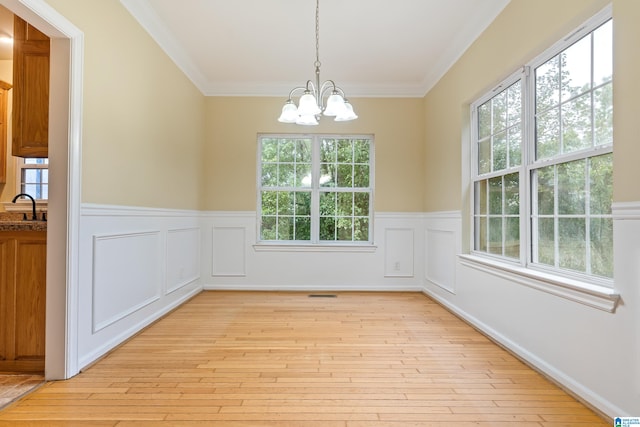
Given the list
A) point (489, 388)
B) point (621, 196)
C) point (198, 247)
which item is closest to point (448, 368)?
point (489, 388)

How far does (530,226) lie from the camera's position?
8.54 ft

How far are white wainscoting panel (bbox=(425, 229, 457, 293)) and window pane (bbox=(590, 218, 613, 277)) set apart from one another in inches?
68.0

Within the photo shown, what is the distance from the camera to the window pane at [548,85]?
2.35 metres

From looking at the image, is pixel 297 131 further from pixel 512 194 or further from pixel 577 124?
pixel 577 124

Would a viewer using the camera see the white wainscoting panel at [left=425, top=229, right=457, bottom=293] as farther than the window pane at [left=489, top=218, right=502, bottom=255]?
Yes

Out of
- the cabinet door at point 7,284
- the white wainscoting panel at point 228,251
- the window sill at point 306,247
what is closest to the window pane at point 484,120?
the window sill at point 306,247

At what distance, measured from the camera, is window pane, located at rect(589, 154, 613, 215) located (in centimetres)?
192

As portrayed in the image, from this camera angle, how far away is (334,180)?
488 cm

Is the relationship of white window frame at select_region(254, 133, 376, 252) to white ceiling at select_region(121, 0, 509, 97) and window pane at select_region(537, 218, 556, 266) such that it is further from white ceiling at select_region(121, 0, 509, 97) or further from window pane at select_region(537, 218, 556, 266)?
window pane at select_region(537, 218, 556, 266)

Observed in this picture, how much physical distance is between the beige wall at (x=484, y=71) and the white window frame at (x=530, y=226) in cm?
7

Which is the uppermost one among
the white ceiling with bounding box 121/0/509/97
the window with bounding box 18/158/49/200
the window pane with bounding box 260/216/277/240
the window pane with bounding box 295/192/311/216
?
the white ceiling with bounding box 121/0/509/97

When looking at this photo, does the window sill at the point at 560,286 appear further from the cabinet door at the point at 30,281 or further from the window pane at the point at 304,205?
the cabinet door at the point at 30,281

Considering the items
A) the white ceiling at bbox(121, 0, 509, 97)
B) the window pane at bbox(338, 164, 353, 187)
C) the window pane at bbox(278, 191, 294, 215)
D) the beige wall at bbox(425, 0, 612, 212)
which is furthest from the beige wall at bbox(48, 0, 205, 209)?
the beige wall at bbox(425, 0, 612, 212)

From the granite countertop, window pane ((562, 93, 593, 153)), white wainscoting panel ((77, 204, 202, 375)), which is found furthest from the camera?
white wainscoting panel ((77, 204, 202, 375))
